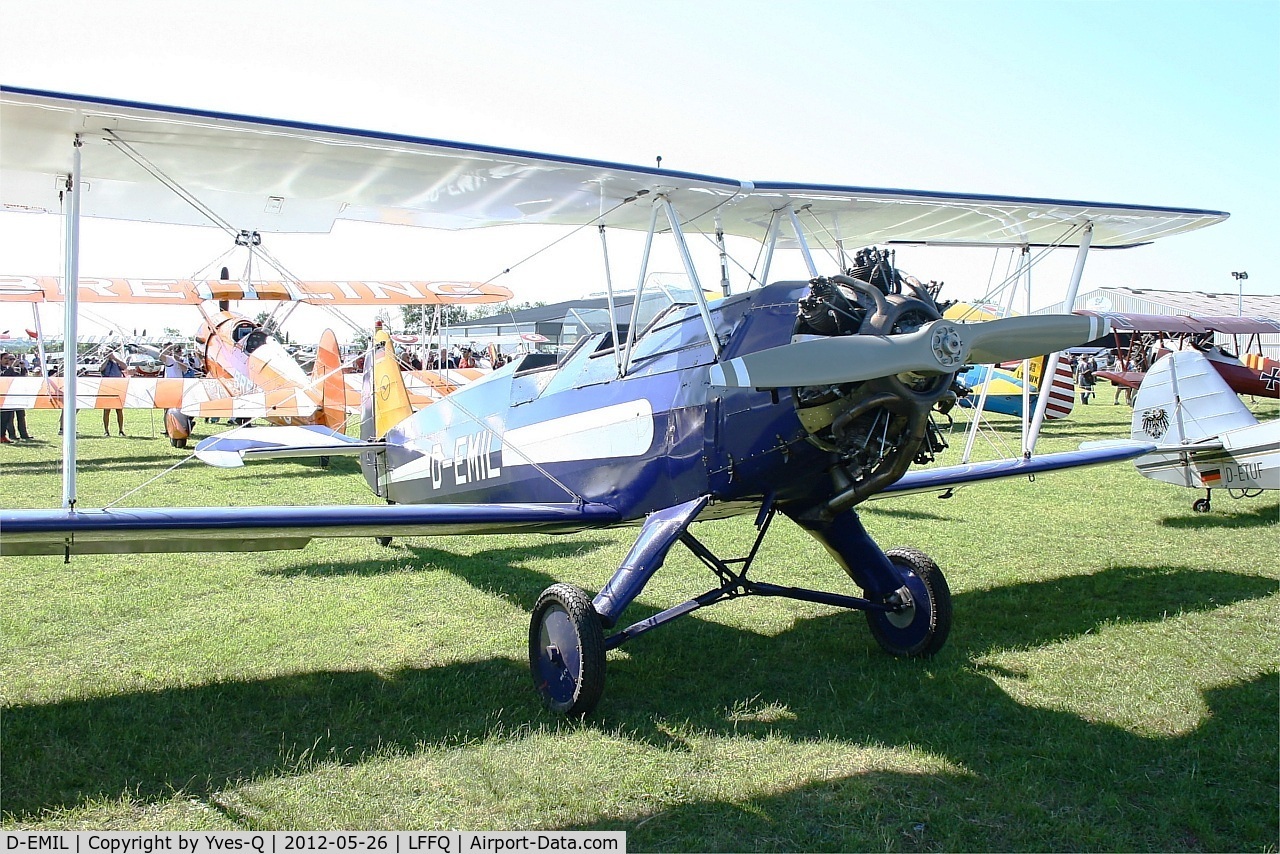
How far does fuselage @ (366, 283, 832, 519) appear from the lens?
446 cm

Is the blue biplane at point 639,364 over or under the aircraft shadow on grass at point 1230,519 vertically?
over

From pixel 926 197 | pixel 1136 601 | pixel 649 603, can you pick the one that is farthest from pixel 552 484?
pixel 1136 601

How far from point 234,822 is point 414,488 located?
431cm

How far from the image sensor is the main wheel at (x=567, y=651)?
4238 mm

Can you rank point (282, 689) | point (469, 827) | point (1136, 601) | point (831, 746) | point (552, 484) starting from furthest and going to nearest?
point (1136, 601) < point (552, 484) < point (282, 689) < point (831, 746) < point (469, 827)

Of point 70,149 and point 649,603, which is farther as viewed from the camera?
point 649,603

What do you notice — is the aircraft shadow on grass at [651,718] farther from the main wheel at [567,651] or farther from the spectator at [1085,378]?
the spectator at [1085,378]

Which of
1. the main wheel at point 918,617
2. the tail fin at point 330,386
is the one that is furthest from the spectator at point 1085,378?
the main wheel at point 918,617

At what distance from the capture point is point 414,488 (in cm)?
752

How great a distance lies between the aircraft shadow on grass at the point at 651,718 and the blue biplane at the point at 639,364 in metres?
0.39

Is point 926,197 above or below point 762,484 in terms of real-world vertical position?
above

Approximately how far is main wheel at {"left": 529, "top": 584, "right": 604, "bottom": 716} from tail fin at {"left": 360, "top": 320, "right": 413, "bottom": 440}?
15.5 ft

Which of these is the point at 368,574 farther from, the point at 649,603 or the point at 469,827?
the point at 469,827

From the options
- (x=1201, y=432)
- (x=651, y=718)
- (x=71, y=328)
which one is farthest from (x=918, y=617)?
(x=1201, y=432)
